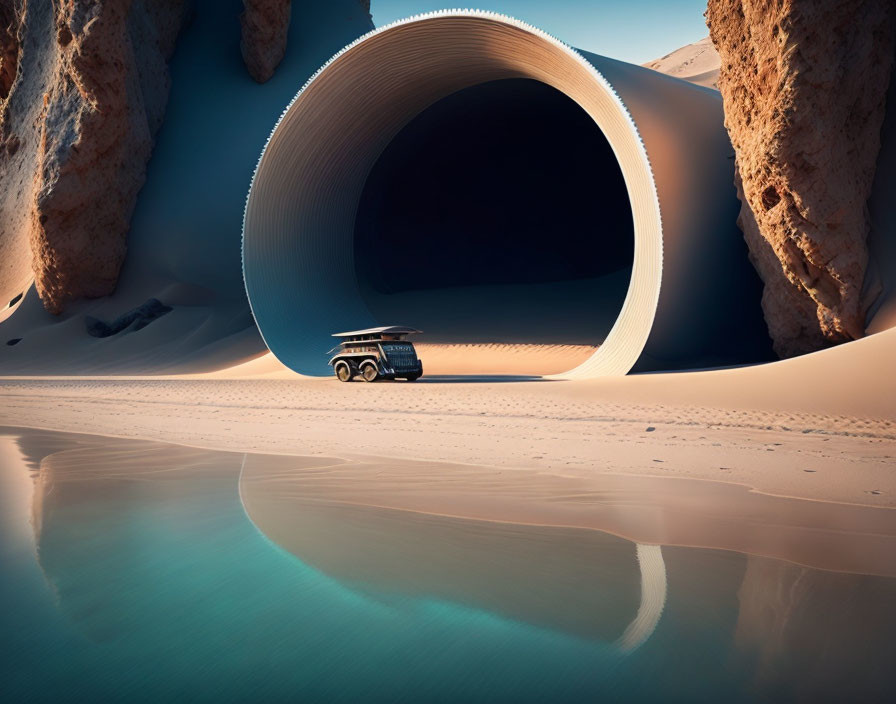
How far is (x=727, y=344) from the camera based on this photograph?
42.6ft

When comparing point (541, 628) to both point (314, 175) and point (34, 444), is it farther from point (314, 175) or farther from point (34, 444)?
point (314, 175)

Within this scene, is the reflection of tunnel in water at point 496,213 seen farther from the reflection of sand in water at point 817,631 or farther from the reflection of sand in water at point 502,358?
the reflection of sand in water at point 817,631

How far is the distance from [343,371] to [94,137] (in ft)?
48.2

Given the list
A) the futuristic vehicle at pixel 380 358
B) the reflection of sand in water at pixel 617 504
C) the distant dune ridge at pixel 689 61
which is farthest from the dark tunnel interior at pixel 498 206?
the distant dune ridge at pixel 689 61

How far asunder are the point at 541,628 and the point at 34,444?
22.4ft

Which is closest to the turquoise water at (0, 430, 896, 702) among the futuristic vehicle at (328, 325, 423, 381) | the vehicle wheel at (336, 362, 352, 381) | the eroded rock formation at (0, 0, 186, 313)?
the futuristic vehicle at (328, 325, 423, 381)

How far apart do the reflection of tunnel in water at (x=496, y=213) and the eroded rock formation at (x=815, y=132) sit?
24.8 feet

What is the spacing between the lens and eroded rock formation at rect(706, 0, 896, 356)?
1016cm

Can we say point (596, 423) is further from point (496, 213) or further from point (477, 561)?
point (496, 213)

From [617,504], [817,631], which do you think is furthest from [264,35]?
[817,631]

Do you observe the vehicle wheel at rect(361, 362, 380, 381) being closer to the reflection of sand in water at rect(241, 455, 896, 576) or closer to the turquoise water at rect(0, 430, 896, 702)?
the reflection of sand in water at rect(241, 455, 896, 576)

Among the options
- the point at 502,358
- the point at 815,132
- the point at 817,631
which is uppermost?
the point at 815,132

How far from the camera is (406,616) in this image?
10.6 ft

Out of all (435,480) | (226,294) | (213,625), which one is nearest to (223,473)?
(435,480)
